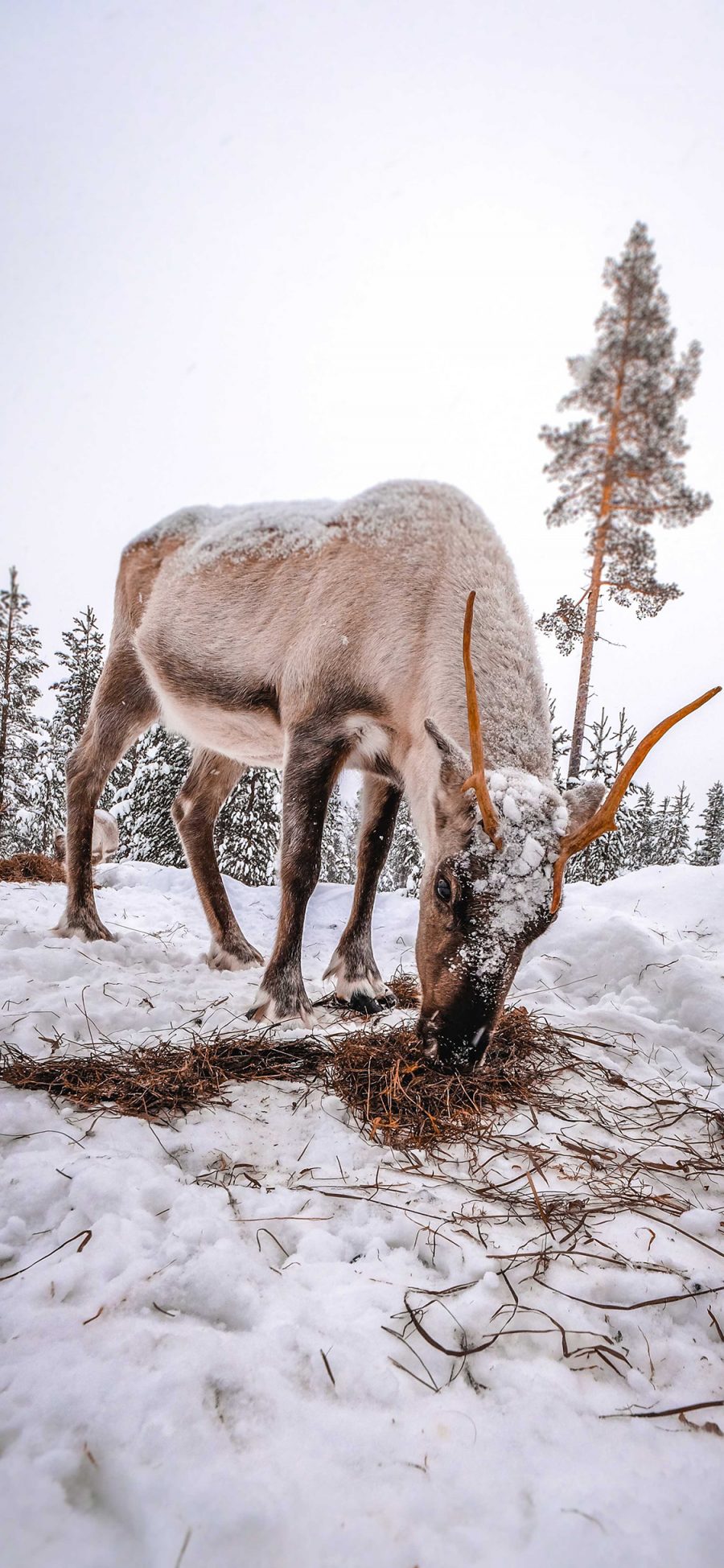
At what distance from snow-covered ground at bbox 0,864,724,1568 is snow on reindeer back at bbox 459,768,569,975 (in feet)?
2.10

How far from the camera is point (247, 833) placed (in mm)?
15969

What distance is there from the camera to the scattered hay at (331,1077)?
2.30m

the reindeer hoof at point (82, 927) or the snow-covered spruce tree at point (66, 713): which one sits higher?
the snow-covered spruce tree at point (66, 713)

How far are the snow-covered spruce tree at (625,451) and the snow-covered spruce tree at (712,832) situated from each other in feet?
69.1

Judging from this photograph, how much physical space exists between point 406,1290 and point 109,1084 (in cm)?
131

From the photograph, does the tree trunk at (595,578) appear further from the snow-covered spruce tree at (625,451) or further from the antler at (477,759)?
A: the antler at (477,759)

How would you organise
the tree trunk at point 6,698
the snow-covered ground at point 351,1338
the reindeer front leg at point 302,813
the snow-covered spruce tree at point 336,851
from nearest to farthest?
1. the snow-covered ground at point 351,1338
2. the reindeer front leg at point 302,813
3. the snow-covered spruce tree at point 336,851
4. the tree trunk at point 6,698

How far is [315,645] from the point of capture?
3.84m

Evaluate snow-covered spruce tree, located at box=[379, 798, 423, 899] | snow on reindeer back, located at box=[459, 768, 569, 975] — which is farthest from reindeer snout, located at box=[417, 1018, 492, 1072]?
snow-covered spruce tree, located at box=[379, 798, 423, 899]

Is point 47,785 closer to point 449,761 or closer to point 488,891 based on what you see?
point 449,761

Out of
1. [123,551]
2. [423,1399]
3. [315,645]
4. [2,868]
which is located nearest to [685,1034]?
[423,1399]

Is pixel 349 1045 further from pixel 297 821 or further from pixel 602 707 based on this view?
pixel 602 707

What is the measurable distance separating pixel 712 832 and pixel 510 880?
35.4 metres

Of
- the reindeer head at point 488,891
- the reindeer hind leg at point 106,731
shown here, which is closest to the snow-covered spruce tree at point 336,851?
the reindeer hind leg at point 106,731
